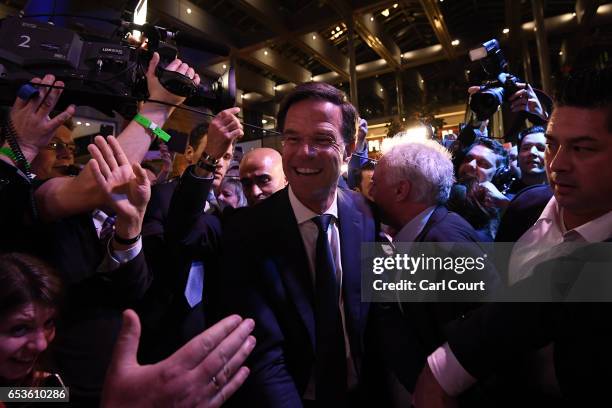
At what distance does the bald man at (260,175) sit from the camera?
1730 mm

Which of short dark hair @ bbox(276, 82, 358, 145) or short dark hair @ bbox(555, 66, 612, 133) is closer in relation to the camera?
short dark hair @ bbox(555, 66, 612, 133)

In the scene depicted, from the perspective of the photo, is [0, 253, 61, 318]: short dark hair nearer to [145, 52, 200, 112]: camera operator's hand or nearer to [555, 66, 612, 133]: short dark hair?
[145, 52, 200, 112]: camera operator's hand

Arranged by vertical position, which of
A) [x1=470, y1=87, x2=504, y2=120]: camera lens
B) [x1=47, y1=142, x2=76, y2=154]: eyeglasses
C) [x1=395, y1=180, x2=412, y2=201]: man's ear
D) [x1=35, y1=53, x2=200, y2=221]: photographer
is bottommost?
[x1=395, y1=180, x2=412, y2=201]: man's ear

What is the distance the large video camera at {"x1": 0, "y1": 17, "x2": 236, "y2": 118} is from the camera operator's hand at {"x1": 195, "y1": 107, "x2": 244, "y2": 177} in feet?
0.38

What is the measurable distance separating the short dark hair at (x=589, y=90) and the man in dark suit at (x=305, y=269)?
0.61 metres

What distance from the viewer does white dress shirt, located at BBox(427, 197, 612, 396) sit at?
0.81 m

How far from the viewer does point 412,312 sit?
1063 mm

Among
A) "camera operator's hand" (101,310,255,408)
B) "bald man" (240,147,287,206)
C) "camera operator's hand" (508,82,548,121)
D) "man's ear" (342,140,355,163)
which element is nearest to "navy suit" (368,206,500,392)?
"man's ear" (342,140,355,163)

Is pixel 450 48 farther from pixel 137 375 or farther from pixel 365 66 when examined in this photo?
pixel 137 375

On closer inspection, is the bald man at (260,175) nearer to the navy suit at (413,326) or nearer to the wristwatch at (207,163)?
the wristwatch at (207,163)

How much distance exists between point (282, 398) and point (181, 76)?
0.96 m

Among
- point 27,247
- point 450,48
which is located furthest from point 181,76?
point 450,48

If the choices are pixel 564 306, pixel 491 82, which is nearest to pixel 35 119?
pixel 564 306

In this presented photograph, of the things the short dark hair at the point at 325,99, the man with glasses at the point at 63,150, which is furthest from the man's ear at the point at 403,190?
the man with glasses at the point at 63,150
